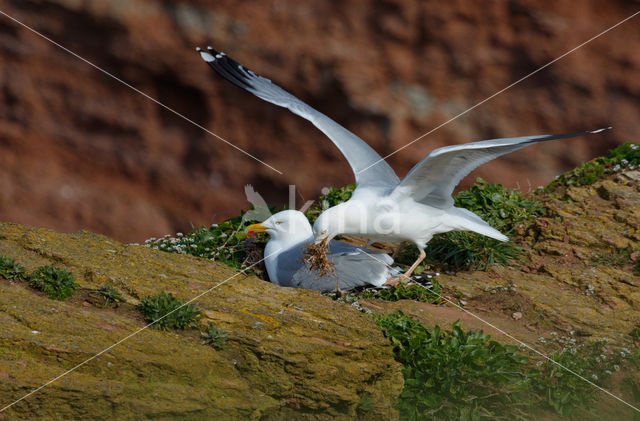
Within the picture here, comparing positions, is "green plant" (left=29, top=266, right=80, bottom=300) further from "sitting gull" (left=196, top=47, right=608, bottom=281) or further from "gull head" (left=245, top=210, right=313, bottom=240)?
"gull head" (left=245, top=210, right=313, bottom=240)

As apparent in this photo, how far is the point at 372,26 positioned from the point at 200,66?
1956 millimetres

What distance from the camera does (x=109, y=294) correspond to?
389cm

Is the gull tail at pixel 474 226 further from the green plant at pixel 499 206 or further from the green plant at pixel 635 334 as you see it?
the green plant at pixel 635 334

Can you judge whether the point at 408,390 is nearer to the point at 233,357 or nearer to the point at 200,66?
the point at 233,357

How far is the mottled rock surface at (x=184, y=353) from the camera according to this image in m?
3.12

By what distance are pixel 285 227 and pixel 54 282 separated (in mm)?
2095

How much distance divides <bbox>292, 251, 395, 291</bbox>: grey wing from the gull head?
0.45 m

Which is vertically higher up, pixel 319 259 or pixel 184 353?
pixel 319 259

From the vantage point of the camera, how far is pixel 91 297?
3.91 metres

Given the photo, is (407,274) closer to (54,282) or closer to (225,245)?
(225,245)

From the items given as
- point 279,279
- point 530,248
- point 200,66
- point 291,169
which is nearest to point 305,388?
point 279,279


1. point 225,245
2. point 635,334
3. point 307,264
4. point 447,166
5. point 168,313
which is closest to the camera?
point 168,313

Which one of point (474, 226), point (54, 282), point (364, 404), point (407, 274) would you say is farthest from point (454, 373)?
point (54, 282)

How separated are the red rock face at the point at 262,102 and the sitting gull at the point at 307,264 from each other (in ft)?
7.53
